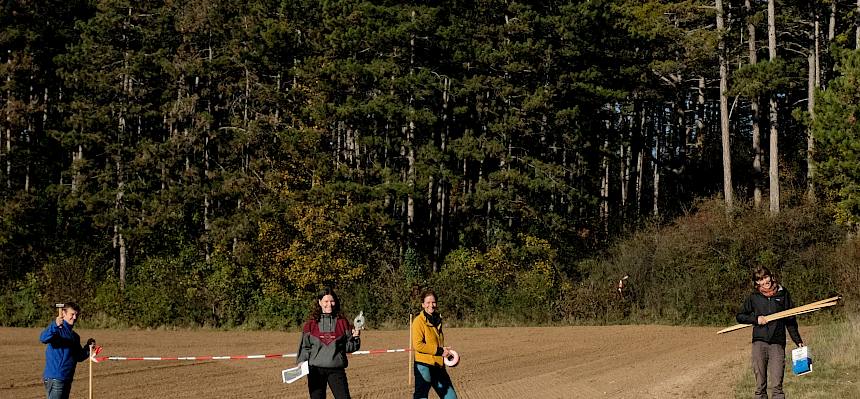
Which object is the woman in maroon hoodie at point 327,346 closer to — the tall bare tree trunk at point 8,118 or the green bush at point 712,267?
the green bush at point 712,267

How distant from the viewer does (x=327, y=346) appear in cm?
1025

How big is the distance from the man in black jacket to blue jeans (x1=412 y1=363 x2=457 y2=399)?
3.77m

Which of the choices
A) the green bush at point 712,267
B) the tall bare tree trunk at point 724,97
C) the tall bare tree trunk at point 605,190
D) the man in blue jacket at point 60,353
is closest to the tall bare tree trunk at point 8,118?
the green bush at point 712,267

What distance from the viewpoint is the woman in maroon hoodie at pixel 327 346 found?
1025cm

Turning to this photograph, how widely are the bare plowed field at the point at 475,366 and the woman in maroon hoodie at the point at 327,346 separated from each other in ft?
22.0

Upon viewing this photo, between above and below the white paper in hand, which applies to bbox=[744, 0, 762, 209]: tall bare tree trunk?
above

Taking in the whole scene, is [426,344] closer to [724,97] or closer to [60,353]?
[60,353]

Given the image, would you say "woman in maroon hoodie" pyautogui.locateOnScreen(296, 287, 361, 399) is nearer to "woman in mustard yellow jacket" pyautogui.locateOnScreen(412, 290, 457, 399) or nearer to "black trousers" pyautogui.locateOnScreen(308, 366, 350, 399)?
"black trousers" pyautogui.locateOnScreen(308, 366, 350, 399)

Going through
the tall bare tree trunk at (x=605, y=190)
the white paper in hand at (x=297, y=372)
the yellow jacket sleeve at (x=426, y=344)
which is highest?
the tall bare tree trunk at (x=605, y=190)

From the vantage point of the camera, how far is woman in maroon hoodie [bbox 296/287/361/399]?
10.2 metres

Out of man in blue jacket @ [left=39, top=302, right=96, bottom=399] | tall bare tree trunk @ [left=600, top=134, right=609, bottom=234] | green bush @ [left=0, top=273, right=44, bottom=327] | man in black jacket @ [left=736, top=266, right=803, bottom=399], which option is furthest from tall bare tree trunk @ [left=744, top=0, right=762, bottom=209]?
man in blue jacket @ [left=39, top=302, right=96, bottom=399]

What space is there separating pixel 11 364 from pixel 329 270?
46.2 ft

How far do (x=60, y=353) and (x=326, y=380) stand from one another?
119 inches

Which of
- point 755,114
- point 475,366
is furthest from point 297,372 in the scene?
point 755,114
